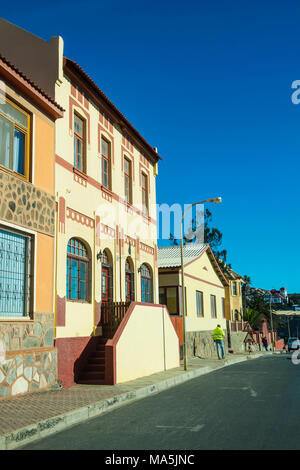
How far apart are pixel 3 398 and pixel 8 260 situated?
9.46ft

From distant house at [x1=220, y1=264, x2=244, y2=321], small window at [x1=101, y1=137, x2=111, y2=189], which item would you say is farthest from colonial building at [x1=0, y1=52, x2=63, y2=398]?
distant house at [x1=220, y1=264, x2=244, y2=321]

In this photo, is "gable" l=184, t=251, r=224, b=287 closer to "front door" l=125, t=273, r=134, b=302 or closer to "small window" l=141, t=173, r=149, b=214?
"small window" l=141, t=173, r=149, b=214

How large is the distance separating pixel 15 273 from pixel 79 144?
19.2 ft

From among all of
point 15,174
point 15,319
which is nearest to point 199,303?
point 15,319

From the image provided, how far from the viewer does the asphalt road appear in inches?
252

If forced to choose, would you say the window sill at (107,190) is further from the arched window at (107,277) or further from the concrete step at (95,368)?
the concrete step at (95,368)

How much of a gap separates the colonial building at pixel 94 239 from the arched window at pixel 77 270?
0.03 metres

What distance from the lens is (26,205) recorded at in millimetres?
11289

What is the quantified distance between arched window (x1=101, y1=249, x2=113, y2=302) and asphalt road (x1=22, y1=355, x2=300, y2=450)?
5123mm

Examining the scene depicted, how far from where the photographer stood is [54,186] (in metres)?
12.9

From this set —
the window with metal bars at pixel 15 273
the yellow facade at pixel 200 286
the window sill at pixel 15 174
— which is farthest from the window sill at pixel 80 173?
the yellow facade at pixel 200 286

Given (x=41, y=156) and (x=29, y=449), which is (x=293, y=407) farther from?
(x=41, y=156)

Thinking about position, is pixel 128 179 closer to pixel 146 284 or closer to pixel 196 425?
pixel 146 284

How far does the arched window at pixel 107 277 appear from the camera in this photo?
53.4 feet
